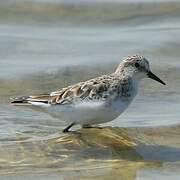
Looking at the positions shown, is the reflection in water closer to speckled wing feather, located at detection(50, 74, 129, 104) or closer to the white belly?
the white belly

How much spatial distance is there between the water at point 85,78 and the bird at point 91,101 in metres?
0.33

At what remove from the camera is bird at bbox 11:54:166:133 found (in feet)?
23.2

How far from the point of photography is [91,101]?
23.4ft

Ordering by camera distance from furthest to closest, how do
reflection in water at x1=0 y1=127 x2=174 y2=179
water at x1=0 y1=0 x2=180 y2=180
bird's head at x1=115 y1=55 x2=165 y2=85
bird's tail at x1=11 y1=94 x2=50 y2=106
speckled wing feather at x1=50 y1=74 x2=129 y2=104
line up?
bird's head at x1=115 y1=55 x2=165 y2=85
bird's tail at x1=11 y1=94 x2=50 y2=106
speckled wing feather at x1=50 y1=74 x2=129 y2=104
water at x1=0 y1=0 x2=180 y2=180
reflection in water at x1=0 y1=127 x2=174 y2=179

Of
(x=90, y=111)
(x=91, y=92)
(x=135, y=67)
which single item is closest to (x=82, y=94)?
(x=91, y=92)

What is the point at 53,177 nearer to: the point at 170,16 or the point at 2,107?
the point at 2,107

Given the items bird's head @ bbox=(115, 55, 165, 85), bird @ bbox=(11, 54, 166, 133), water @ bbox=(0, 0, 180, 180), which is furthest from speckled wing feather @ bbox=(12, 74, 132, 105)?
water @ bbox=(0, 0, 180, 180)

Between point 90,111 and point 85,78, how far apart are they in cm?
273

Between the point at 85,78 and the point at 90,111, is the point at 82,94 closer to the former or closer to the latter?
the point at 90,111

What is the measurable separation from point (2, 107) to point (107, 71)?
6.30ft

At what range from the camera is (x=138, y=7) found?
1291 centimetres

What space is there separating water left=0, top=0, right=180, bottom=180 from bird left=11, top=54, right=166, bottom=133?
0.33 meters

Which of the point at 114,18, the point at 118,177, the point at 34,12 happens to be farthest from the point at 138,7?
the point at 118,177


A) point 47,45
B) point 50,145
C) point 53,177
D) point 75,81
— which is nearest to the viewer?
point 53,177
